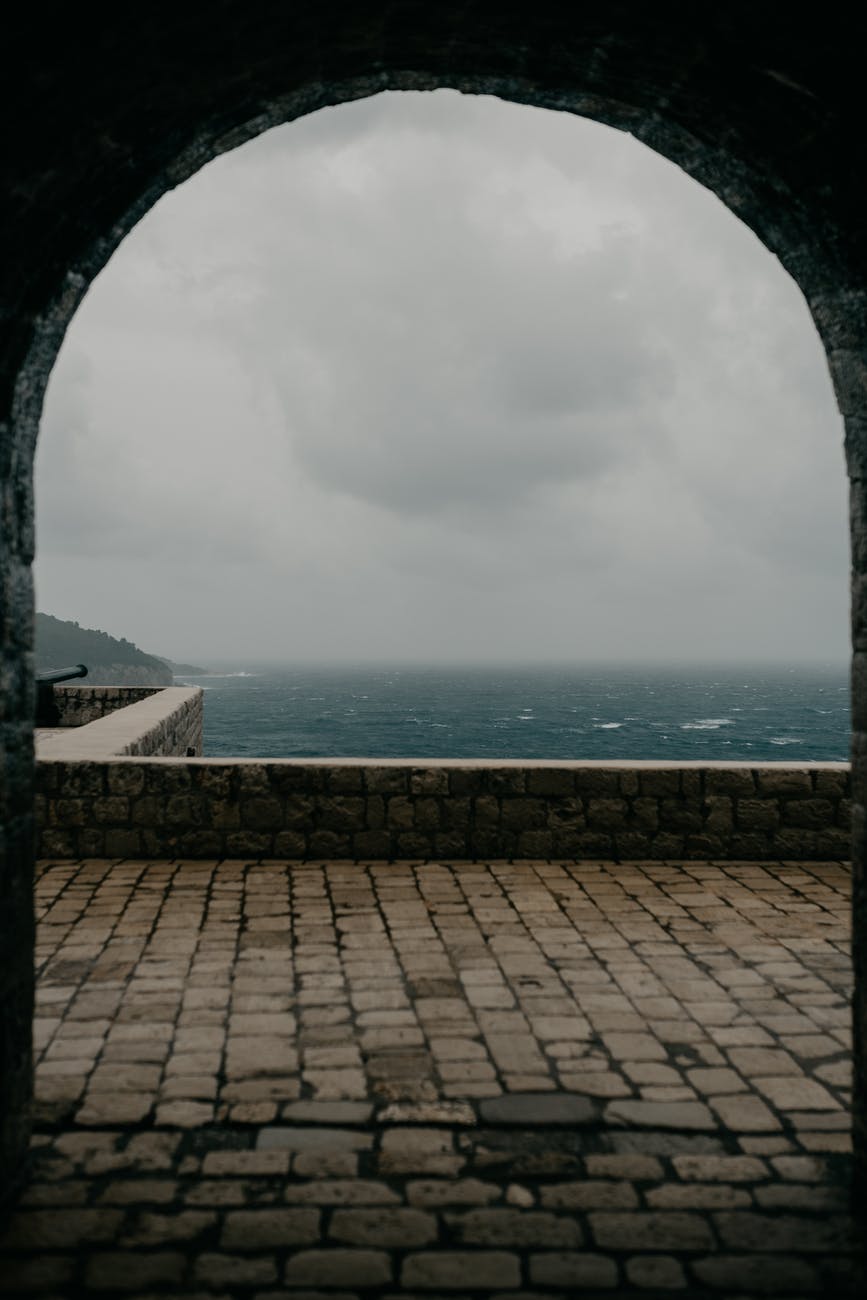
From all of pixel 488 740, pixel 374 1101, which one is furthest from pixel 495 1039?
pixel 488 740

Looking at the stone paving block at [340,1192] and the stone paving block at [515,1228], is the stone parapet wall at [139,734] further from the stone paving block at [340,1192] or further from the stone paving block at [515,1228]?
the stone paving block at [515,1228]

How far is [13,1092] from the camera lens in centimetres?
293

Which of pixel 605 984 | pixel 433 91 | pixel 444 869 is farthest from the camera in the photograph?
pixel 444 869

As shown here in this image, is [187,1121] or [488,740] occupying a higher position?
[187,1121]

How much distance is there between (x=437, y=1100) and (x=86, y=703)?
50.1 ft

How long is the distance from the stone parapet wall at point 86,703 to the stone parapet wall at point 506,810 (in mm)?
10199

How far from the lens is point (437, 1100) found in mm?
3461

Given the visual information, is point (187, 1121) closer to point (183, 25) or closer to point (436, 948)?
point (436, 948)

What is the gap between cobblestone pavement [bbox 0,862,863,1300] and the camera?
2566 millimetres

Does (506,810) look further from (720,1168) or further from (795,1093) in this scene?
(720,1168)

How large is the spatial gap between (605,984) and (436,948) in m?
1.05

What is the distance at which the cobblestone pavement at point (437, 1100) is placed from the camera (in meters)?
2.57

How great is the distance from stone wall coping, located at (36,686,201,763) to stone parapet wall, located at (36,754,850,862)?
345 mm

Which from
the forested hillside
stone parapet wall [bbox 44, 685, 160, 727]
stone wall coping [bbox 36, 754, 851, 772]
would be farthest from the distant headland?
stone wall coping [bbox 36, 754, 851, 772]
